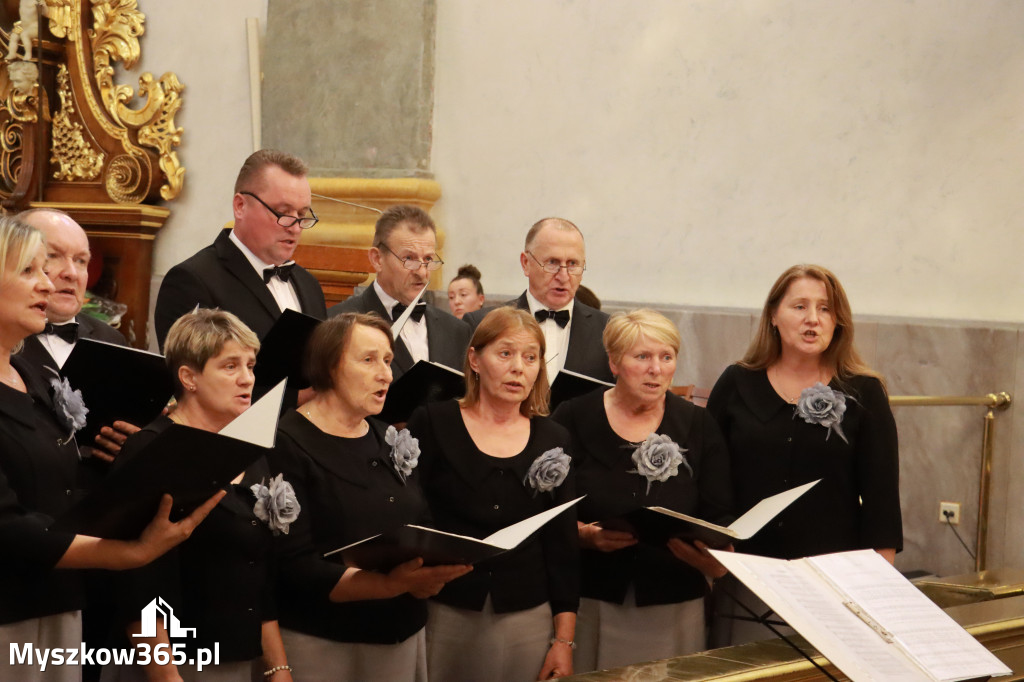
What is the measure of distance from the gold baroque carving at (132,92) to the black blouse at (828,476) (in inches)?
228

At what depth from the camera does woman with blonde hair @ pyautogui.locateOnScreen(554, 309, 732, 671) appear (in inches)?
127

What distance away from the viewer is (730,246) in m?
5.82

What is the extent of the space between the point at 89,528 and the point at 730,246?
411cm

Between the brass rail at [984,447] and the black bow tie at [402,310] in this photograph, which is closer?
the black bow tie at [402,310]

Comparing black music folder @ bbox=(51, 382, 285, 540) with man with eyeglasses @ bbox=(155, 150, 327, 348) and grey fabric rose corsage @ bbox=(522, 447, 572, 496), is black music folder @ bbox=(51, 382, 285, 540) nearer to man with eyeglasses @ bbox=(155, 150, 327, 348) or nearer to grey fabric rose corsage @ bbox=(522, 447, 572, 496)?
grey fabric rose corsage @ bbox=(522, 447, 572, 496)

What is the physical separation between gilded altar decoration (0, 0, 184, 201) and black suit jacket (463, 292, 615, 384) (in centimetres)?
470

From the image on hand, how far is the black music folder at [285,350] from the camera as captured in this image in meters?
3.11

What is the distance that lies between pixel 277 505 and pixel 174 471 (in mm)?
497

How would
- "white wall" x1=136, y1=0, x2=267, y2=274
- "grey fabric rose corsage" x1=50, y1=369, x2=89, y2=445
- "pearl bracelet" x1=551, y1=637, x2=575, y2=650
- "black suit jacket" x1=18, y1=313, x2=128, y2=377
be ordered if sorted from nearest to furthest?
"grey fabric rose corsage" x1=50, y1=369, x2=89, y2=445 < "black suit jacket" x1=18, y1=313, x2=128, y2=377 < "pearl bracelet" x1=551, y1=637, x2=575, y2=650 < "white wall" x1=136, y1=0, x2=267, y2=274

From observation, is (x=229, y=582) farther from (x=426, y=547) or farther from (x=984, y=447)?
(x=984, y=447)

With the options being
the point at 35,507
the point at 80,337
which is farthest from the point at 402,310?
the point at 35,507

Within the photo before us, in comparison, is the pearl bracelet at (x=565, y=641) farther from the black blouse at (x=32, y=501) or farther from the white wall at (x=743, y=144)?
the white wall at (x=743, y=144)

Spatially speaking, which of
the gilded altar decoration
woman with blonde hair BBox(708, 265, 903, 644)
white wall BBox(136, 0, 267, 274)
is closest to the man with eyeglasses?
woman with blonde hair BBox(708, 265, 903, 644)

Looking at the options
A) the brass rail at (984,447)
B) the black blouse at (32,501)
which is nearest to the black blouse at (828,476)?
the brass rail at (984,447)
